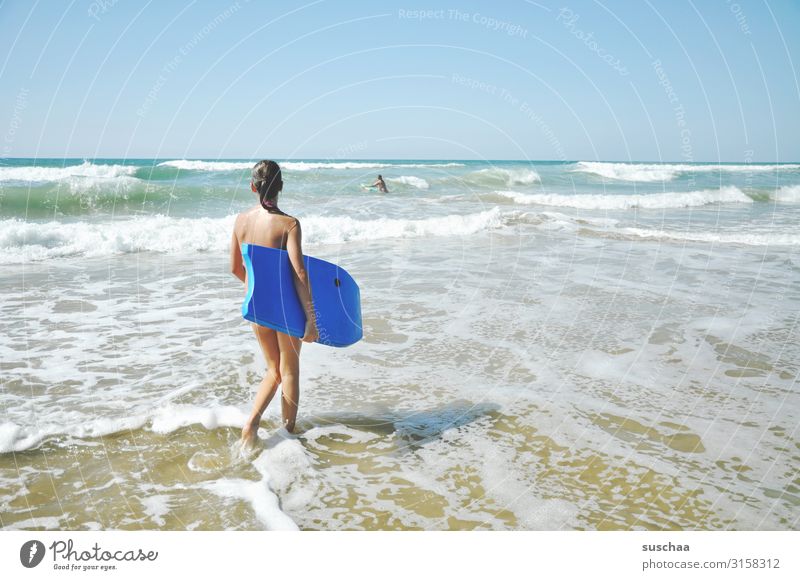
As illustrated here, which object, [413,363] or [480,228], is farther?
[480,228]

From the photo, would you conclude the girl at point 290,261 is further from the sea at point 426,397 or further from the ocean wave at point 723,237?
the ocean wave at point 723,237

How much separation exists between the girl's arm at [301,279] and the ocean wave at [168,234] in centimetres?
919

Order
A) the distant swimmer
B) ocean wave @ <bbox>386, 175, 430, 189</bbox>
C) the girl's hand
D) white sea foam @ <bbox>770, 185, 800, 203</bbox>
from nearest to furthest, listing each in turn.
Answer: the girl's hand
the distant swimmer
white sea foam @ <bbox>770, 185, 800, 203</bbox>
ocean wave @ <bbox>386, 175, 430, 189</bbox>

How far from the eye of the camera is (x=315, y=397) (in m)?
4.62

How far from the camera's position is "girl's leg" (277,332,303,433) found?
361cm

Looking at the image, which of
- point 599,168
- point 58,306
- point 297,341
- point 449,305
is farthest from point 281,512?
point 599,168

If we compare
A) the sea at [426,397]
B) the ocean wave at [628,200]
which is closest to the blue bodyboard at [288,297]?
the sea at [426,397]

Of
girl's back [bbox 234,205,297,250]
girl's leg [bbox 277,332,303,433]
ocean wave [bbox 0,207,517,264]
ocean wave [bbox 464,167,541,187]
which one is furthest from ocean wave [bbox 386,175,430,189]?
girl's back [bbox 234,205,297,250]

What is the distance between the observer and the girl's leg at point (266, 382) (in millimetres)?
3639

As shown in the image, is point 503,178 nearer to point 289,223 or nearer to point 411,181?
point 411,181

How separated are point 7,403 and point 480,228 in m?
12.1

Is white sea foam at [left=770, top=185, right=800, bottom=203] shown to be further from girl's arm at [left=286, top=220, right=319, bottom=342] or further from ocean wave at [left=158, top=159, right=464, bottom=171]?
girl's arm at [left=286, top=220, right=319, bottom=342]

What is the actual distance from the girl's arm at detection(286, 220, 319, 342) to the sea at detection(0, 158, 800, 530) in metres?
0.91
